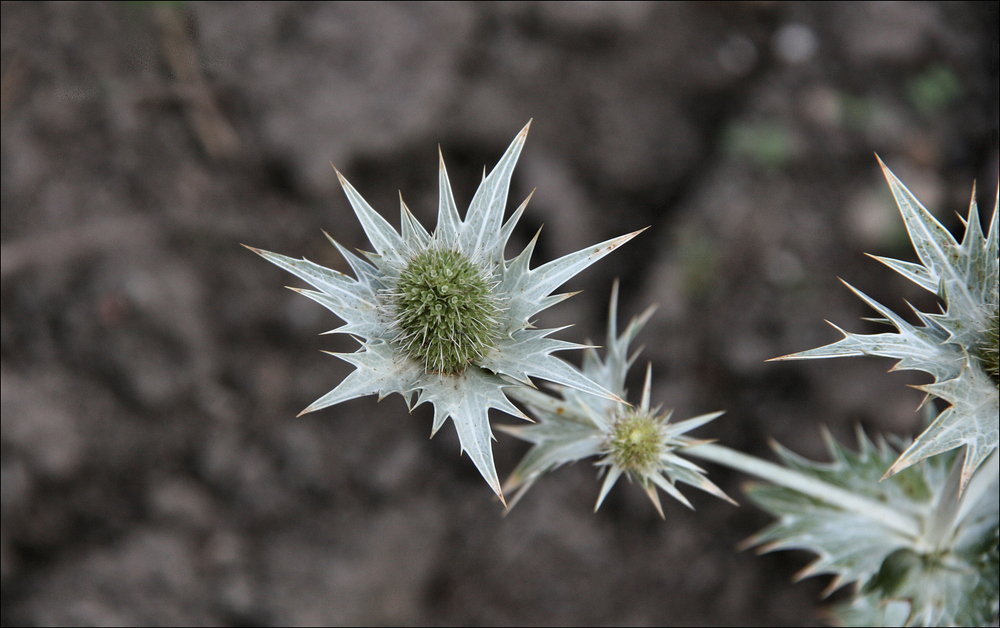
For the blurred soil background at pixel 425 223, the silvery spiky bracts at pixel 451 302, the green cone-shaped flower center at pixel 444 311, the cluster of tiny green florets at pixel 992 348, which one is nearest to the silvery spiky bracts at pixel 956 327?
the cluster of tiny green florets at pixel 992 348

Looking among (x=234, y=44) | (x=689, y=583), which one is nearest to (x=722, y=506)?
(x=689, y=583)

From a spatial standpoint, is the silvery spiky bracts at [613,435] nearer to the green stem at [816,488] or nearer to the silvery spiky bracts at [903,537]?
the green stem at [816,488]

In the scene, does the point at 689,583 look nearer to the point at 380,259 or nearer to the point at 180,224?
the point at 380,259

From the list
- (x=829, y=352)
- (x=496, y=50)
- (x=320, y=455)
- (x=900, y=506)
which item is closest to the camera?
(x=829, y=352)

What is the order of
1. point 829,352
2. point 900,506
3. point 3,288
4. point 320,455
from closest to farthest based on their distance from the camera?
1. point 829,352
2. point 900,506
3. point 3,288
4. point 320,455

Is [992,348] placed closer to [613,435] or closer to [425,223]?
[613,435]

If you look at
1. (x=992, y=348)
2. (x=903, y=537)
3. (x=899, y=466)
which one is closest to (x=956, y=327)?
(x=992, y=348)
